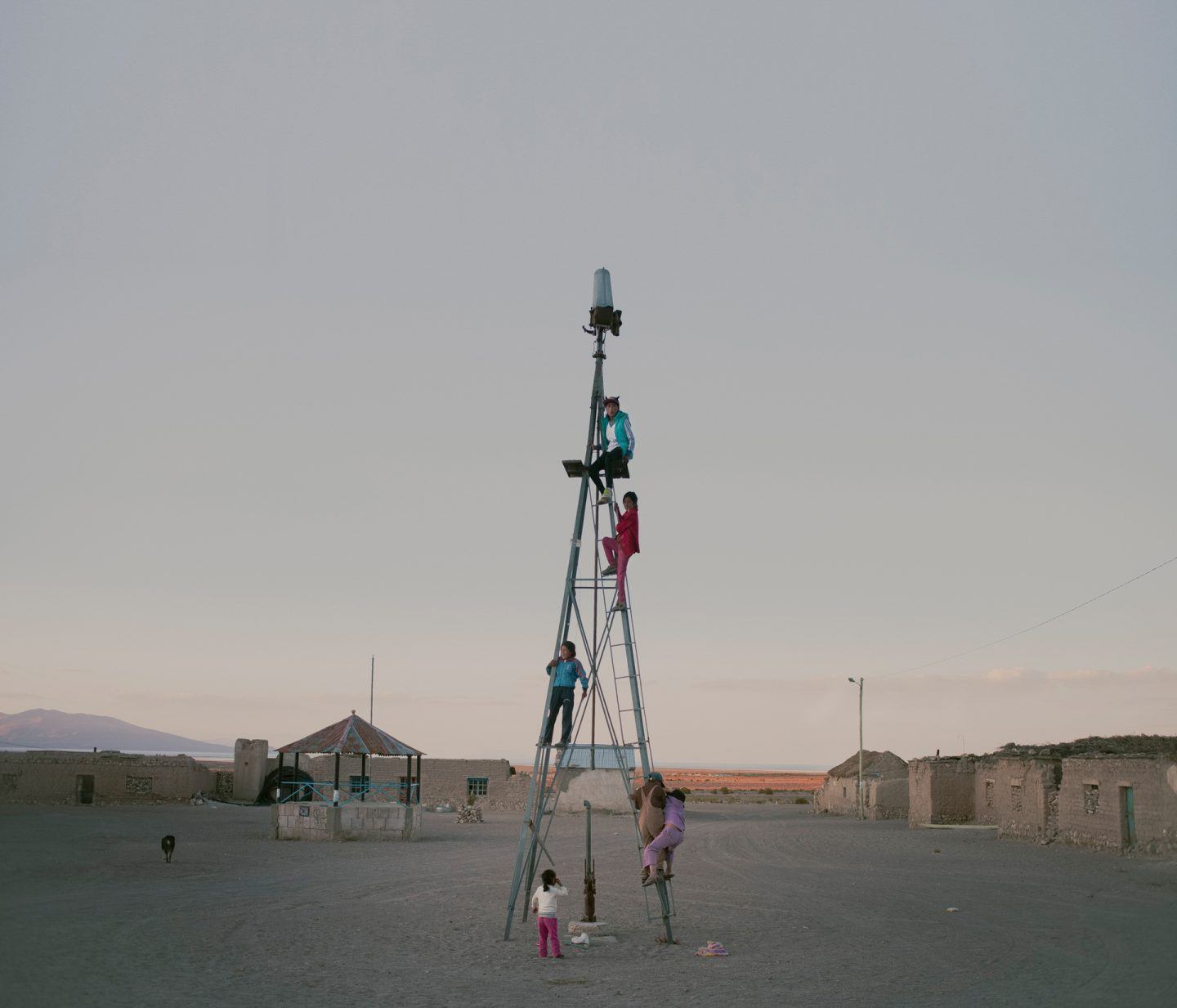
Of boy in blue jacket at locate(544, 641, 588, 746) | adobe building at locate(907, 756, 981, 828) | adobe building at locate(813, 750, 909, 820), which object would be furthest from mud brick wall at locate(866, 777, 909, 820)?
boy in blue jacket at locate(544, 641, 588, 746)

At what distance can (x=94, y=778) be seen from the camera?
146 ft

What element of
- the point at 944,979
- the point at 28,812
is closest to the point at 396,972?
the point at 944,979

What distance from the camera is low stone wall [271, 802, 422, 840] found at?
2866cm

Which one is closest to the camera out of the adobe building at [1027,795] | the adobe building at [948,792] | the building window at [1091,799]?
the building window at [1091,799]

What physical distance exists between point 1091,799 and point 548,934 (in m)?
18.9

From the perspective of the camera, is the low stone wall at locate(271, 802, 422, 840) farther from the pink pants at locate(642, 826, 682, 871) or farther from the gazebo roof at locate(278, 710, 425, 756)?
the pink pants at locate(642, 826, 682, 871)

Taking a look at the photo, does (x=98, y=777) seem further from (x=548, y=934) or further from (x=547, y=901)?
(x=547, y=901)

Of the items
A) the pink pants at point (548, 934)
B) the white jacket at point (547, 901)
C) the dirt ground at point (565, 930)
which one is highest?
the white jacket at point (547, 901)

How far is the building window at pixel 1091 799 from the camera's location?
25.6 meters

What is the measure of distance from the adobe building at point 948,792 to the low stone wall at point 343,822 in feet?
58.3

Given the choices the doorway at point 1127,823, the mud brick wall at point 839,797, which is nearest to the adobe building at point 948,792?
the mud brick wall at point 839,797

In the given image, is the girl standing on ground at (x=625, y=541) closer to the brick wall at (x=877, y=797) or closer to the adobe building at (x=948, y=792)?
the adobe building at (x=948, y=792)

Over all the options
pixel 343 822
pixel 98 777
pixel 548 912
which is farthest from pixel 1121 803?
pixel 98 777

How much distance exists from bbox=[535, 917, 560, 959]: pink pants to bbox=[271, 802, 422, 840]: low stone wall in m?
17.9
